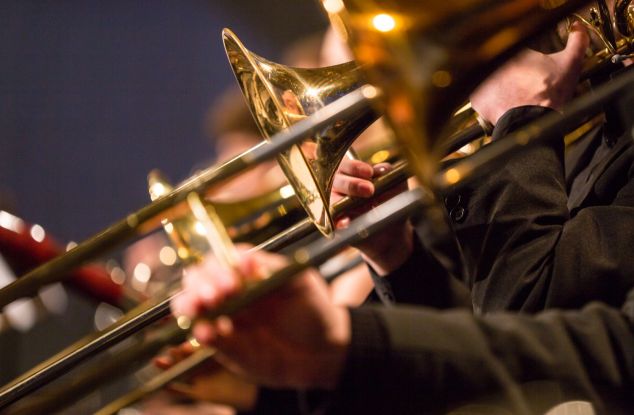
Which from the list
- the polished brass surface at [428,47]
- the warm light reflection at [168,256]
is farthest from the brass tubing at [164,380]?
the warm light reflection at [168,256]

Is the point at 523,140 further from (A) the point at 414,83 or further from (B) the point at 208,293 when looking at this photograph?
(B) the point at 208,293

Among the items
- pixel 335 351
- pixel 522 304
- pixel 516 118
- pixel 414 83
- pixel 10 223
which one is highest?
pixel 10 223

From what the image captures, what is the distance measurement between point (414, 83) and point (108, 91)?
3.73m

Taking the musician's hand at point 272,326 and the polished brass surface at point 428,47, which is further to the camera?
the polished brass surface at point 428,47

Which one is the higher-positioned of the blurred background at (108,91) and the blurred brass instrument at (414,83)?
the blurred background at (108,91)

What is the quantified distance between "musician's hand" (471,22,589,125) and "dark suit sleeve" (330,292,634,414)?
0.51 metres

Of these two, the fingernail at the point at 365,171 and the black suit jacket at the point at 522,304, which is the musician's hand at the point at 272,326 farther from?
the fingernail at the point at 365,171

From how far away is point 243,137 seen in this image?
2.60m

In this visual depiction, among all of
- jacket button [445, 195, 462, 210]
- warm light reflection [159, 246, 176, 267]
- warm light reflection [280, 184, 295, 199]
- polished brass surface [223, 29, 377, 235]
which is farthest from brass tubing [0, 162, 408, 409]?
warm light reflection [159, 246, 176, 267]

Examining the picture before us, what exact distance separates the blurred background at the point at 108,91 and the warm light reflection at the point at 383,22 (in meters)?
3.38

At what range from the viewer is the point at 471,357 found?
2.34 feet

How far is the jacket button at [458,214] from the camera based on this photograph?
118 centimetres

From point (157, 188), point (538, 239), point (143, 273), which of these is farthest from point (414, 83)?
point (143, 273)

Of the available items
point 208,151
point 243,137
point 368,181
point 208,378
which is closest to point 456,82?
point 368,181
